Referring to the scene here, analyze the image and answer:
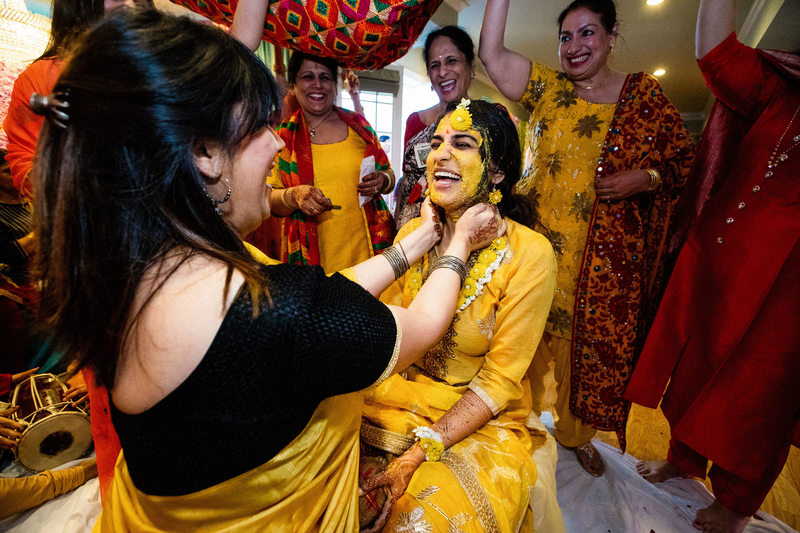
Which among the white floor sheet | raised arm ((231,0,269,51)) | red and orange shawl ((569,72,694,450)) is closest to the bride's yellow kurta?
the white floor sheet

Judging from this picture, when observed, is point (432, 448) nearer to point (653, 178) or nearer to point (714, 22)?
point (653, 178)

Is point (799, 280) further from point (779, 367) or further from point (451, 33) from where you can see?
point (451, 33)

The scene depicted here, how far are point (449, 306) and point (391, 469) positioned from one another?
54 cm

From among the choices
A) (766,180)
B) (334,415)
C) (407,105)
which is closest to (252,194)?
(334,415)

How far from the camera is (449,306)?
3.11 ft

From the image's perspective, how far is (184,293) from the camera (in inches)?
24.3

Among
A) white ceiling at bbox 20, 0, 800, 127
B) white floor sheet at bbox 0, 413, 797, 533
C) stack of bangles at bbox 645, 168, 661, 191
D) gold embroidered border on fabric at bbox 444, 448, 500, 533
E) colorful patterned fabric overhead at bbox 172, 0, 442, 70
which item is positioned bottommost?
white floor sheet at bbox 0, 413, 797, 533

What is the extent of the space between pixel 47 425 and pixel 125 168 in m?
1.77

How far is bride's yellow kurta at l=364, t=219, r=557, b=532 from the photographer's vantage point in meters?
1.00

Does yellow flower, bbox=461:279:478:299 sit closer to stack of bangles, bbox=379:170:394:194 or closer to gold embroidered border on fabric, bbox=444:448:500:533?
gold embroidered border on fabric, bbox=444:448:500:533

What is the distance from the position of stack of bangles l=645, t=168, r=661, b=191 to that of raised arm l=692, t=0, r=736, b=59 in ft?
1.62

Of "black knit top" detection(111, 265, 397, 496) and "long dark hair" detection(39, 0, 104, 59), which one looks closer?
"black knit top" detection(111, 265, 397, 496)

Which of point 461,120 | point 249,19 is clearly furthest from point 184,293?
point 249,19

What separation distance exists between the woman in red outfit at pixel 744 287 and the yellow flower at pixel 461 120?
3.64ft
